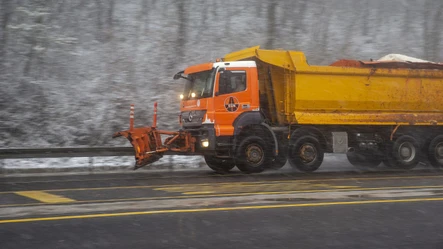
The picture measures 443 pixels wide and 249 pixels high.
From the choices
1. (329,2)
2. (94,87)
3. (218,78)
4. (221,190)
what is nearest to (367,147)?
(218,78)

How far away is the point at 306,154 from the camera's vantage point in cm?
1580

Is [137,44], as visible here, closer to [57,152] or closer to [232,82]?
[57,152]

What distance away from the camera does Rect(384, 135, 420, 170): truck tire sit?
16.9 metres

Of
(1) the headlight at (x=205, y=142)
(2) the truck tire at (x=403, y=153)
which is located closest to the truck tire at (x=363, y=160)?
(2) the truck tire at (x=403, y=153)

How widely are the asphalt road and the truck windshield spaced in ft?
12.1

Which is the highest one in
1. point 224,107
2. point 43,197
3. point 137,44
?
point 137,44

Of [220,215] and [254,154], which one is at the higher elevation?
[254,154]

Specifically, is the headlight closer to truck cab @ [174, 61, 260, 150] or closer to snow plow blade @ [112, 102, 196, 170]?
truck cab @ [174, 61, 260, 150]

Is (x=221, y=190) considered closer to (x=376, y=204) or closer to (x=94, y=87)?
(x=376, y=204)

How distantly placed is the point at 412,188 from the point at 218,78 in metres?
5.84

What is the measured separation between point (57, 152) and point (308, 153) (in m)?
6.95

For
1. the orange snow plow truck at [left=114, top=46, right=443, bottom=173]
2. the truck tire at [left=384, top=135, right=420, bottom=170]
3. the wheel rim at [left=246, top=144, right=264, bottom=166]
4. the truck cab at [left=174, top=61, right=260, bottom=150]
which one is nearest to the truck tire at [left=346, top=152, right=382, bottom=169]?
the orange snow plow truck at [left=114, top=46, right=443, bottom=173]

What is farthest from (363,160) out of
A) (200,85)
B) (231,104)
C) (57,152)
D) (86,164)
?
(57,152)

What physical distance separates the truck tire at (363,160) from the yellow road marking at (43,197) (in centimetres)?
1048
